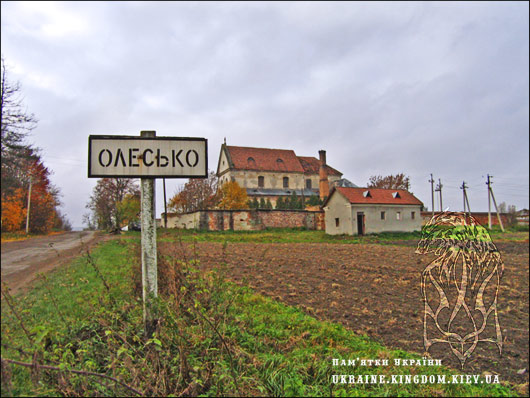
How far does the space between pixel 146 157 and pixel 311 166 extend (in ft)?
201

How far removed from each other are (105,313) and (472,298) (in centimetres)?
442

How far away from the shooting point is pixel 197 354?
10.9 ft

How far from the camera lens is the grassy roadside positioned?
2.66m

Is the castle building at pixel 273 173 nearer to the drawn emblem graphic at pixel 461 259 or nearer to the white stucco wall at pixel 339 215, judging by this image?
the white stucco wall at pixel 339 215

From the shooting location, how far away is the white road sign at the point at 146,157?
3.15m

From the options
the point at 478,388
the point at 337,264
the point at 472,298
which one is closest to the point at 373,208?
the point at 337,264

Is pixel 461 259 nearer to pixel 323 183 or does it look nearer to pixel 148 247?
pixel 148 247

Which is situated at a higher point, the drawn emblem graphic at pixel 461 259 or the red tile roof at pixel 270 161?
the red tile roof at pixel 270 161

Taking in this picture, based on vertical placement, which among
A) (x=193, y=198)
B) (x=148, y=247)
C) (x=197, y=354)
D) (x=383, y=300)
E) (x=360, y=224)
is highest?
(x=193, y=198)

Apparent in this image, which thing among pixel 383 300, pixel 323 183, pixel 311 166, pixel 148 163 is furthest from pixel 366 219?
pixel 311 166

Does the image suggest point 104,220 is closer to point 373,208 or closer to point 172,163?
point 373,208

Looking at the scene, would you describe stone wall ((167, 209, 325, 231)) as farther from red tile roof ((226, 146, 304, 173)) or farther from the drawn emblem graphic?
the drawn emblem graphic

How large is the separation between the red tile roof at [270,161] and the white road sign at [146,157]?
5308 cm

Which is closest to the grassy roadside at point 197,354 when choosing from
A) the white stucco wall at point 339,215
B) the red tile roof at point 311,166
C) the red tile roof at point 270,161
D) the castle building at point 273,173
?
the white stucco wall at point 339,215
